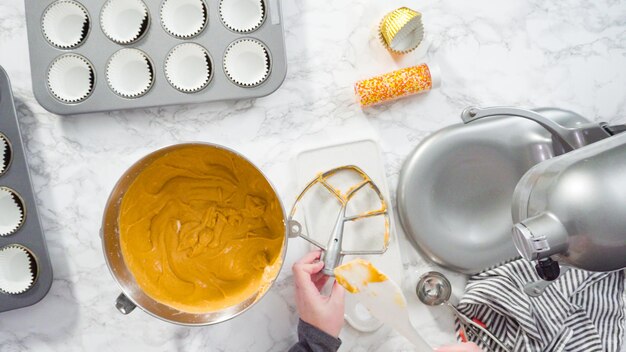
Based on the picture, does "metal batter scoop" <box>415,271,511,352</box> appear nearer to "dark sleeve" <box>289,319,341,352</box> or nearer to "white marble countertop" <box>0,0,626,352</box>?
"white marble countertop" <box>0,0,626,352</box>

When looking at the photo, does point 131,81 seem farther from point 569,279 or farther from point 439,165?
point 569,279

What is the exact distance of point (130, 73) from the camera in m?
0.88

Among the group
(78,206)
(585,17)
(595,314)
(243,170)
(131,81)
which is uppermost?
(585,17)

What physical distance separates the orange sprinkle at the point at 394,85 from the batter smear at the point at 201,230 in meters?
0.25

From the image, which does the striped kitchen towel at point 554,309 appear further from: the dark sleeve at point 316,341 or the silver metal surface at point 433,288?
the dark sleeve at point 316,341

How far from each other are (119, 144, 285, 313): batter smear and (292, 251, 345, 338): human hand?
6cm

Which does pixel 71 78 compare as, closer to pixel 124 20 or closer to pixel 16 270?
pixel 124 20

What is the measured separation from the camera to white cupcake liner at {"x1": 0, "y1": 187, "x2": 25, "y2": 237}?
2.89 ft

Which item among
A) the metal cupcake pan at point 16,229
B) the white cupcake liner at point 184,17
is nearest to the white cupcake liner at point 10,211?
the metal cupcake pan at point 16,229

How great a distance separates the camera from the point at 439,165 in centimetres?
92

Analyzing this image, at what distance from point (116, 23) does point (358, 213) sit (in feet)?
1.71

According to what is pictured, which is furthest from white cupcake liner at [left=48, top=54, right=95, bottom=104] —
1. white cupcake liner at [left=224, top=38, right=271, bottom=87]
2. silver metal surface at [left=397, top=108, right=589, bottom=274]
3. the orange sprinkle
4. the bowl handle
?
silver metal surface at [left=397, top=108, right=589, bottom=274]

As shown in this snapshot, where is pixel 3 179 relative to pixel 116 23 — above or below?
below

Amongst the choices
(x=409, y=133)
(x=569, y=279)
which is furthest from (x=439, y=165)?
(x=569, y=279)
